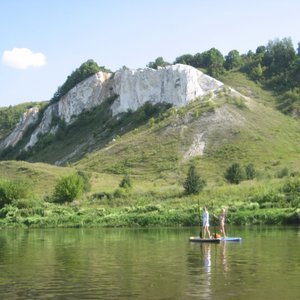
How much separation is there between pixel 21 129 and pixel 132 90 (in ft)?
149

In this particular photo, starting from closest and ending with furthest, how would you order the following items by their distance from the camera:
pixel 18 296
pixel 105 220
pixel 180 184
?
pixel 18 296 < pixel 105 220 < pixel 180 184

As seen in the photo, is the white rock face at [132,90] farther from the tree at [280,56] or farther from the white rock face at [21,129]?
the tree at [280,56]

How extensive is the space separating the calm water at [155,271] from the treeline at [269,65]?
3655 inches

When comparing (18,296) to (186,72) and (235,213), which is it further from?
(186,72)

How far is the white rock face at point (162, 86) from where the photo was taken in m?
124

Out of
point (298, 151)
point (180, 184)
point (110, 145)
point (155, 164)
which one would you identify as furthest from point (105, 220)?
point (110, 145)

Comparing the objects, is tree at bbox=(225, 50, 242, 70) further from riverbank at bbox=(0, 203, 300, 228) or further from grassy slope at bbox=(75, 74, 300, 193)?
riverbank at bbox=(0, 203, 300, 228)

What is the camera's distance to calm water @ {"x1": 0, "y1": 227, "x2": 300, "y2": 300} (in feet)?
52.5

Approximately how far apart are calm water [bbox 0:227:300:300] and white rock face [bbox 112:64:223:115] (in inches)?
3688

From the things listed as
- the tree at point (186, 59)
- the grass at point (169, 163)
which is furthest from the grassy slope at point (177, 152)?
the tree at point (186, 59)

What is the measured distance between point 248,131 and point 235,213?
51.3m

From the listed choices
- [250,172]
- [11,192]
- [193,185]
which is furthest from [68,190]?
[250,172]

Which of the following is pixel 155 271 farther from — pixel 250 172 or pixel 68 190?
pixel 250 172

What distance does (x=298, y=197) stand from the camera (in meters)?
53.8
